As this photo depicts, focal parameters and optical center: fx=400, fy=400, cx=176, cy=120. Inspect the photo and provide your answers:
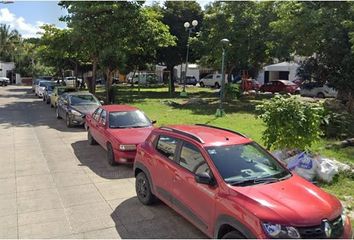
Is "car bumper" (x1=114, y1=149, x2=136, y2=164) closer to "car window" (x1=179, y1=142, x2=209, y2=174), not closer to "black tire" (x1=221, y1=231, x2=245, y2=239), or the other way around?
"car window" (x1=179, y1=142, x2=209, y2=174)

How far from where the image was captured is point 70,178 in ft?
30.2

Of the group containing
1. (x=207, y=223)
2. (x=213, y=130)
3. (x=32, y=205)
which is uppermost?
(x=213, y=130)

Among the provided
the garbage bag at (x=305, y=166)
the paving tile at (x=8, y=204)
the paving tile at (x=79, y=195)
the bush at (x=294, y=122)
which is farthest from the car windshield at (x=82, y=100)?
the garbage bag at (x=305, y=166)

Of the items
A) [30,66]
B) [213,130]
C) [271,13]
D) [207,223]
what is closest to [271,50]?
[271,13]

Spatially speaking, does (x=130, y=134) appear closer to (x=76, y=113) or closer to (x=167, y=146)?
(x=167, y=146)

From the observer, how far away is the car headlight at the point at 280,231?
13.9 ft

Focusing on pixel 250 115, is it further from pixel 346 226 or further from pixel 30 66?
pixel 30 66

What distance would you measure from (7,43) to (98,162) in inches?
2978

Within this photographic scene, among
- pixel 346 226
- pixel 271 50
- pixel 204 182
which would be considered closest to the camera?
pixel 346 226

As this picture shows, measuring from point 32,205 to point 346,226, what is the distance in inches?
211

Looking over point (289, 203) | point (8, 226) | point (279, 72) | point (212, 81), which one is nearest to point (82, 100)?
point (8, 226)

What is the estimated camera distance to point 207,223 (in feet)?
17.2

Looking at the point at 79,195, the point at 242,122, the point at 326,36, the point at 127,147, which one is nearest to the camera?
the point at 79,195

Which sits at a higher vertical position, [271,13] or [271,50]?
[271,13]
